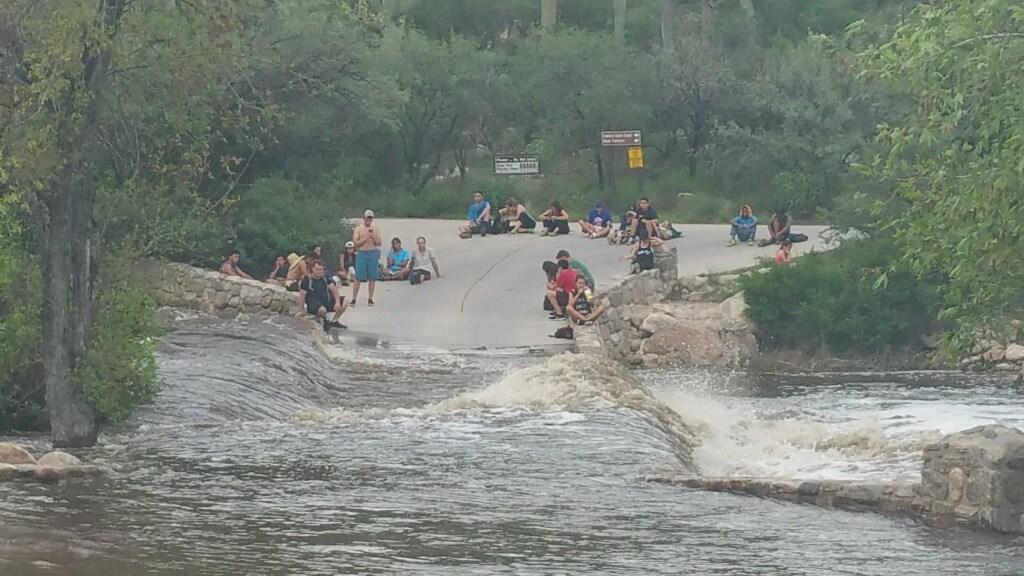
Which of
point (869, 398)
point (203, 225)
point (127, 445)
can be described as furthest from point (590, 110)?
point (127, 445)

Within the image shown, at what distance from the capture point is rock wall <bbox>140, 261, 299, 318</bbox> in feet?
101

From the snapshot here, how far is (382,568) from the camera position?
12.1 m

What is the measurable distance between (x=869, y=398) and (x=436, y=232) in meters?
18.2

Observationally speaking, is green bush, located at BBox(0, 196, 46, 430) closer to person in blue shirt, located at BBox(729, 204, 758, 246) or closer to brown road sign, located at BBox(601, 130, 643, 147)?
person in blue shirt, located at BBox(729, 204, 758, 246)

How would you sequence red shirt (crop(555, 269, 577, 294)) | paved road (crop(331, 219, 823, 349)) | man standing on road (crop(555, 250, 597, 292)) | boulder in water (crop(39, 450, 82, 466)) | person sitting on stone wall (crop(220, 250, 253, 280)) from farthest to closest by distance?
person sitting on stone wall (crop(220, 250, 253, 280)) → man standing on road (crop(555, 250, 597, 292)) → red shirt (crop(555, 269, 577, 294)) → paved road (crop(331, 219, 823, 349)) → boulder in water (crop(39, 450, 82, 466))

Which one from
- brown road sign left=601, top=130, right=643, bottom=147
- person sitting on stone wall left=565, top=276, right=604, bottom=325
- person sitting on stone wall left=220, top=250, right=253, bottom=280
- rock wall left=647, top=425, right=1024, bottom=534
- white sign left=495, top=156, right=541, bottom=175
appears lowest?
rock wall left=647, top=425, right=1024, bottom=534

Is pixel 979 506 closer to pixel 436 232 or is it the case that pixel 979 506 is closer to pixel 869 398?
pixel 869 398

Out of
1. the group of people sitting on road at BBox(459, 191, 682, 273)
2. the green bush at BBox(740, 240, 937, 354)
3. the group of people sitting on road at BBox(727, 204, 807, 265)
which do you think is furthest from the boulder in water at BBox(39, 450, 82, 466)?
the group of people sitting on road at BBox(727, 204, 807, 265)

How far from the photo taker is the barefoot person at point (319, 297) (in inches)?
1172

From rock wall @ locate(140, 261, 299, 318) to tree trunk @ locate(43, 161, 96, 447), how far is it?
11863 mm

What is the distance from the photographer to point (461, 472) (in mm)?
17000

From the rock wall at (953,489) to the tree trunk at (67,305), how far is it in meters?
6.40

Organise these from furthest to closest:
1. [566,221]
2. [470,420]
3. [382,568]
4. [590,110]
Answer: [590,110], [566,221], [470,420], [382,568]

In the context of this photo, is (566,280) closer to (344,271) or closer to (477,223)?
(344,271)
